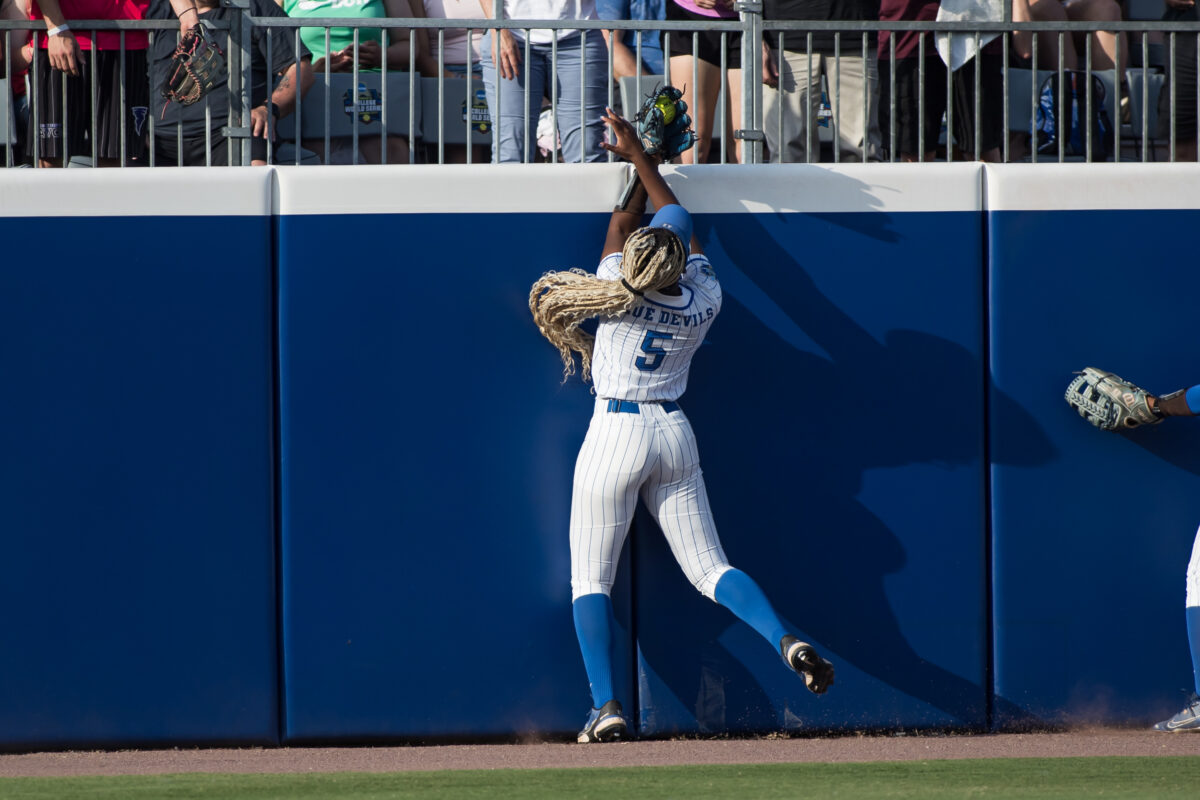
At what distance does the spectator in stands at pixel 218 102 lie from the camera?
5.31 meters

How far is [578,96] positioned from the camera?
5.75 meters

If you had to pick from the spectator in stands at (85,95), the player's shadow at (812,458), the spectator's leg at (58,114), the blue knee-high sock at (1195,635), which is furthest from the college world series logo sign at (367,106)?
the blue knee-high sock at (1195,635)

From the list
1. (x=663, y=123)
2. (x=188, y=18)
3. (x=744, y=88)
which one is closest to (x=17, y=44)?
(x=188, y=18)

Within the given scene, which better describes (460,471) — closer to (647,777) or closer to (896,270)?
(647,777)

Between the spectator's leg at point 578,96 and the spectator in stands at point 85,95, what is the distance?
1.54m

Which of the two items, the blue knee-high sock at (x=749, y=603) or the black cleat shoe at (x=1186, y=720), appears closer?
the blue knee-high sock at (x=749, y=603)

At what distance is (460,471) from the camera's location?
202 inches

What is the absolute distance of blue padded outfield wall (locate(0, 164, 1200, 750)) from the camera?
5.04 metres

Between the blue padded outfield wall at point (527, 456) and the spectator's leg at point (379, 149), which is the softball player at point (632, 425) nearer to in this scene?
the blue padded outfield wall at point (527, 456)

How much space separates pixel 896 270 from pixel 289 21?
2.53m

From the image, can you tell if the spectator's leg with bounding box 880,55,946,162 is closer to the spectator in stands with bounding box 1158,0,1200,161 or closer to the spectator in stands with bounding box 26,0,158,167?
the spectator in stands with bounding box 1158,0,1200,161

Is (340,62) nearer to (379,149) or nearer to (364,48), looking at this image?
(364,48)

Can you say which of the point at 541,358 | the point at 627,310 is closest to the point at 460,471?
the point at 541,358

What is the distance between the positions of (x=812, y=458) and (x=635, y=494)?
76 cm
